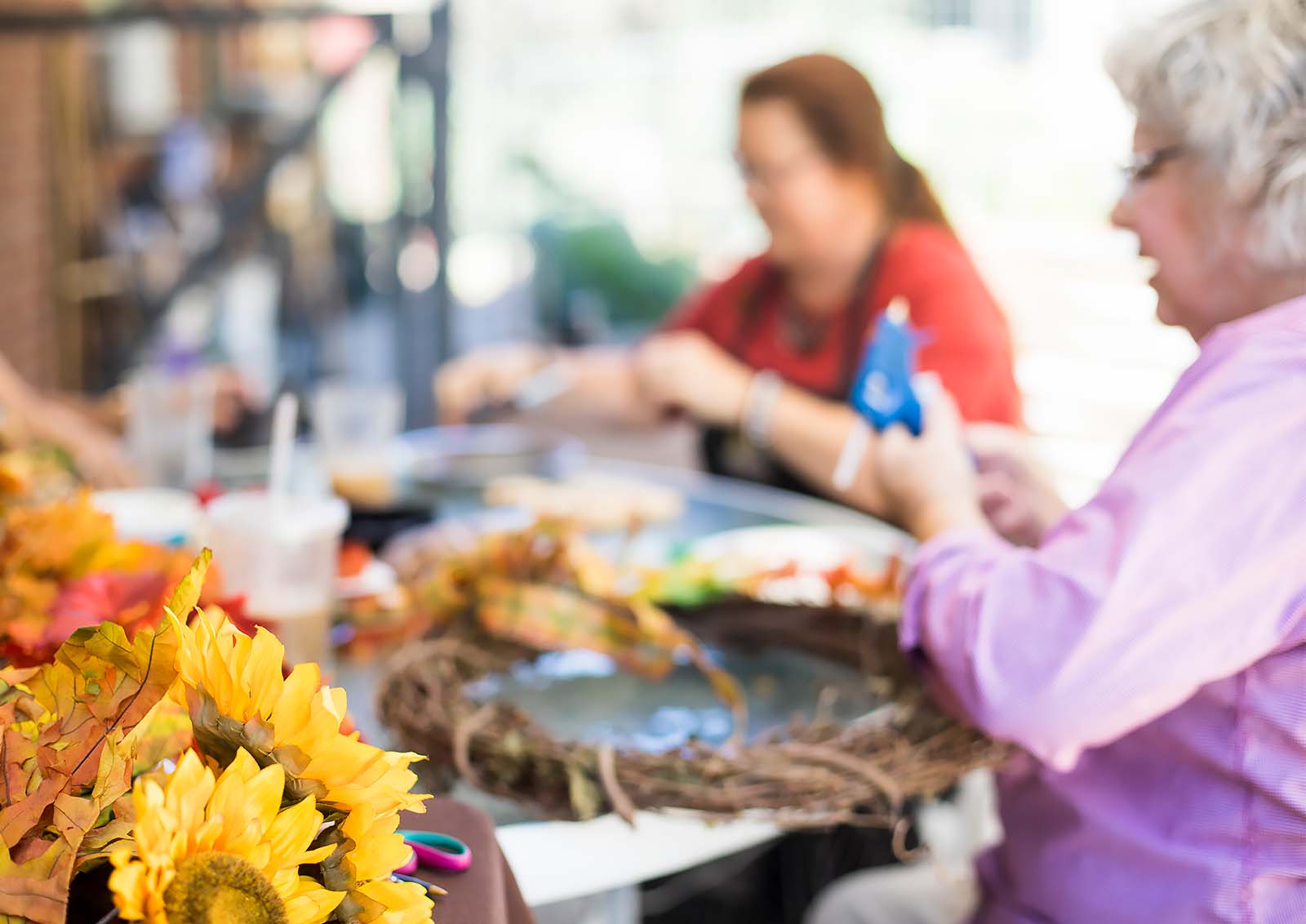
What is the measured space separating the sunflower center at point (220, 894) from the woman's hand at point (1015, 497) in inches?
42.1

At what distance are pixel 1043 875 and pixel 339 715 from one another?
80cm

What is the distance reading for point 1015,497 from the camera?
1451 millimetres

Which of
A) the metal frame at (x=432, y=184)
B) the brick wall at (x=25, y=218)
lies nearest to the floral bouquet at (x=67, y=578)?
the metal frame at (x=432, y=184)

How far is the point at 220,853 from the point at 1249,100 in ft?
3.04

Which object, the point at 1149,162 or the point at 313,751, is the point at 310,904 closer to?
the point at 313,751

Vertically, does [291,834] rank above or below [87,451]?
above

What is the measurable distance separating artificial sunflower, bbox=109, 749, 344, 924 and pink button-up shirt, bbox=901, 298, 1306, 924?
0.63 meters

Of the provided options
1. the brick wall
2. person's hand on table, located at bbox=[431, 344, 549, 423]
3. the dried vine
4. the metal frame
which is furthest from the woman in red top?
the brick wall

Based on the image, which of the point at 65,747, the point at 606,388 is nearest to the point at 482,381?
the point at 606,388

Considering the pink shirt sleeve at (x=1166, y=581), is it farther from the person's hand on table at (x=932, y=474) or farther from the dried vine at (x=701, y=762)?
the person's hand on table at (x=932, y=474)

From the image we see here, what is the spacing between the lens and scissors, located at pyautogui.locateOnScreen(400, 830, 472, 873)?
693mm

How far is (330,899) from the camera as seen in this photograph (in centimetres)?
51

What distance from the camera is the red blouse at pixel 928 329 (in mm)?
2248

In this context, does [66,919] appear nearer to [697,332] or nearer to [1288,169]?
[1288,169]
